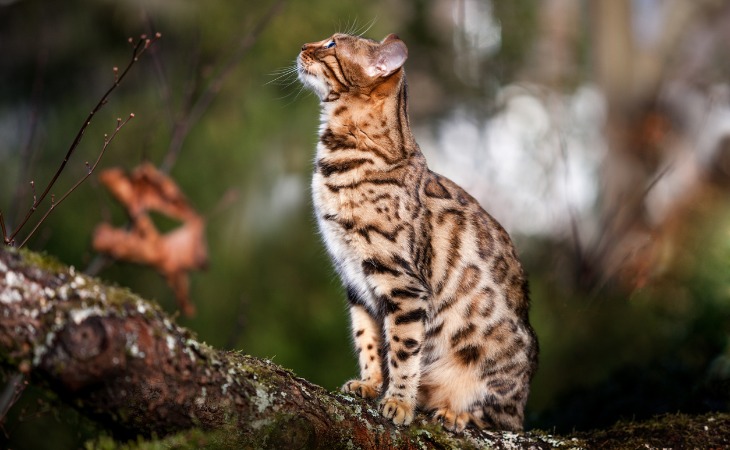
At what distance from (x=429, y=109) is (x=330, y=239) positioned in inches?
296

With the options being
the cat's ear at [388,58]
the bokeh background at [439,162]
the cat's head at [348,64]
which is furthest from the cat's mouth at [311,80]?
the bokeh background at [439,162]

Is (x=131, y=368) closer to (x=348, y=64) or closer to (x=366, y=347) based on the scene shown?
(x=366, y=347)

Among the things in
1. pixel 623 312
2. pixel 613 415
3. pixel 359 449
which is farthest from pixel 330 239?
pixel 623 312

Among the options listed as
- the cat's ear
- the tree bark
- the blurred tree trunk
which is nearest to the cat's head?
the cat's ear

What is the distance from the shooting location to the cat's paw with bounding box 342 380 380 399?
3.30m

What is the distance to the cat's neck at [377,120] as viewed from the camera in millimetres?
3576

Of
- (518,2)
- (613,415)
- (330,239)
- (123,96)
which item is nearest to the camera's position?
(330,239)

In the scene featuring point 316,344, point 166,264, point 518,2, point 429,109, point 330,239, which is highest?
point 518,2

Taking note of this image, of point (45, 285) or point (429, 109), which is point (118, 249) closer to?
point (45, 285)

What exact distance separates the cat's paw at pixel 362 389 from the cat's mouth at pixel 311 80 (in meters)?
1.33

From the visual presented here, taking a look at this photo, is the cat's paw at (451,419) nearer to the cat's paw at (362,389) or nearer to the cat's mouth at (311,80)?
the cat's paw at (362,389)

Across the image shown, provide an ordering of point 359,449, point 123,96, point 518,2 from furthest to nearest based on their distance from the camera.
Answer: point 518,2, point 123,96, point 359,449

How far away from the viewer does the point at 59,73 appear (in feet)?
22.2

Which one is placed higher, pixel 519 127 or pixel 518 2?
pixel 518 2
